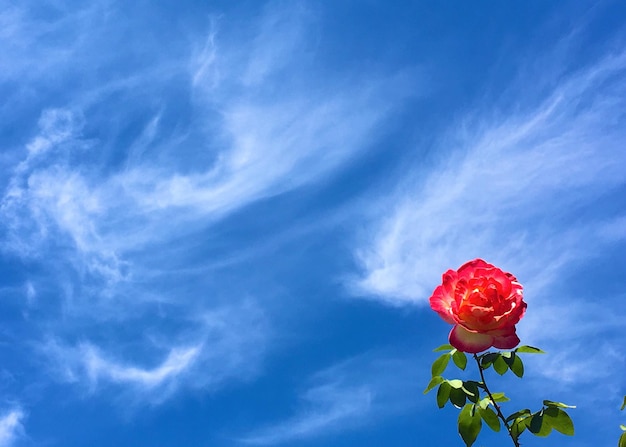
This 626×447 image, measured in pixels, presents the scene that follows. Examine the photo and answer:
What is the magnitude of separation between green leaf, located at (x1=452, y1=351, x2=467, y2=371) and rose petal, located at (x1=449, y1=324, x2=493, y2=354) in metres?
0.55

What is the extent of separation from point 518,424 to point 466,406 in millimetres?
384

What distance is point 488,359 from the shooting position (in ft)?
15.4

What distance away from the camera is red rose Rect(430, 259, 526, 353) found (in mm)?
4328

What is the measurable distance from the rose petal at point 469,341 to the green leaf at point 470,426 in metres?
0.55

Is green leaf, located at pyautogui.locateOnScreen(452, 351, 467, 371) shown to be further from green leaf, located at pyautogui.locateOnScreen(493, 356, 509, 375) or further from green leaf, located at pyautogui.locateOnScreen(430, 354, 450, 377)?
green leaf, located at pyautogui.locateOnScreen(493, 356, 509, 375)

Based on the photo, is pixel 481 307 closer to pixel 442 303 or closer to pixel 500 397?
pixel 442 303

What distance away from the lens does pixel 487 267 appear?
15.5 ft

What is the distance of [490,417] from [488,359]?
0.42m

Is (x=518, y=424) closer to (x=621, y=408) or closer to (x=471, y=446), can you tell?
(x=471, y=446)

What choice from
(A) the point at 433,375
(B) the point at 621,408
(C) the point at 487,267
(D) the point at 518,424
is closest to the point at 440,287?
(C) the point at 487,267

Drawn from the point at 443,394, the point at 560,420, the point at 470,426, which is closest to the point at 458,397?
the point at 443,394

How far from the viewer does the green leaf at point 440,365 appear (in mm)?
4910

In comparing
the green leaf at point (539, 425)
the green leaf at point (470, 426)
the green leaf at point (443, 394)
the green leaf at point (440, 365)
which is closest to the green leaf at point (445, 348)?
the green leaf at point (440, 365)

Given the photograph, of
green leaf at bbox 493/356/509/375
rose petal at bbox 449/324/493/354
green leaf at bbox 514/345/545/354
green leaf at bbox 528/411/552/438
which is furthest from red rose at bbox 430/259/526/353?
green leaf at bbox 528/411/552/438
